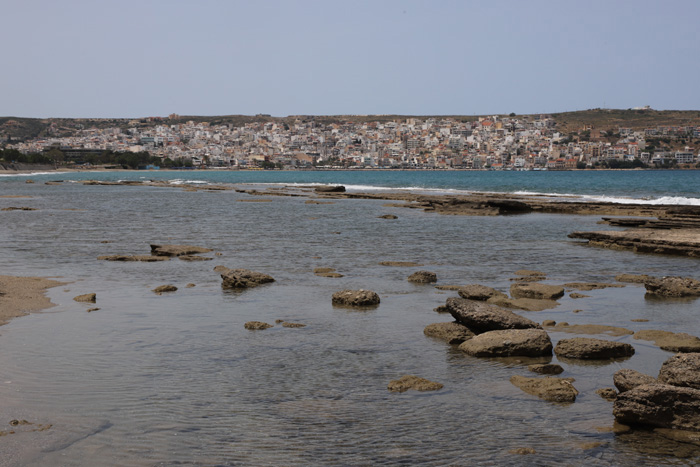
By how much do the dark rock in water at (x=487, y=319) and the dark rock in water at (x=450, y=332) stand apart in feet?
0.59

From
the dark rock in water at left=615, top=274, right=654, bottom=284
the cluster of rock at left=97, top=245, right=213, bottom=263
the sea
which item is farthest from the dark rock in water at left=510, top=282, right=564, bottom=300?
the cluster of rock at left=97, top=245, right=213, bottom=263

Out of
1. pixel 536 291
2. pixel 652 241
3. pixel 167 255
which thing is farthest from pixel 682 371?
pixel 652 241

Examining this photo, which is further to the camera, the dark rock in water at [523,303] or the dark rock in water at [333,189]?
the dark rock in water at [333,189]

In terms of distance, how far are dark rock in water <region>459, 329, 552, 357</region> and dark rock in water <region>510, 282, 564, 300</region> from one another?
495 centimetres

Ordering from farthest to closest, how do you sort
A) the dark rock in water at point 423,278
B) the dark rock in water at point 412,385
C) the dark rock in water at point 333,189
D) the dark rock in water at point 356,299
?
the dark rock in water at point 333,189
the dark rock in water at point 423,278
the dark rock in water at point 356,299
the dark rock in water at point 412,385

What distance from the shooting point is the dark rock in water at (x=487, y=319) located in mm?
12555

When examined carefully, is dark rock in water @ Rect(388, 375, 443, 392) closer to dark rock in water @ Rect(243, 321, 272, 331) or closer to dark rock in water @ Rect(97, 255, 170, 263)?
dark rock in water @ Rect(243, 321, 272, 331)

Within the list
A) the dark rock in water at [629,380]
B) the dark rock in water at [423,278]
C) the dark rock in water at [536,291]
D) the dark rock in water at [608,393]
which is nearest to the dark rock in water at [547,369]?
the dark rock in water at [608,393]

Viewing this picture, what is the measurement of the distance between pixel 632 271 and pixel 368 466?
16.7m

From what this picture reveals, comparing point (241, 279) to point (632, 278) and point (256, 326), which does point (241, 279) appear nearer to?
point (256, 326)

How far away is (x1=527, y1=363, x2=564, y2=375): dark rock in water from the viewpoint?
34.6 feet

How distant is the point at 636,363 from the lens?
11.1m

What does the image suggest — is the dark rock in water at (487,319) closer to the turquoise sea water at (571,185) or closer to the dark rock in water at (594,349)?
the dark rock in water at (594,349)

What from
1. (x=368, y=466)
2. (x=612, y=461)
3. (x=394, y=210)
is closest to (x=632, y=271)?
(x=612, y=461)
